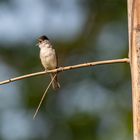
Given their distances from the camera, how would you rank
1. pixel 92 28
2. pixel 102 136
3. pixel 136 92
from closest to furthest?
pixel 136 92, pixel 102 136, pixel 92 28

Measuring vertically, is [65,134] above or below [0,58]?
below

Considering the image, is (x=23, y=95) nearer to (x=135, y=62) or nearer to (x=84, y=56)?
(x=84, y=56)

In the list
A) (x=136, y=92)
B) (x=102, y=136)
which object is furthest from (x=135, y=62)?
(x=102, y=136)

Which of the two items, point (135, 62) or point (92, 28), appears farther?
point (92, 28)

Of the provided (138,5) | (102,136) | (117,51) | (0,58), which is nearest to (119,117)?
(102,136)

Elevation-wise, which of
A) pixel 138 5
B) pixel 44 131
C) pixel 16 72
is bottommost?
pixel 44 131

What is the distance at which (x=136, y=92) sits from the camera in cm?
221

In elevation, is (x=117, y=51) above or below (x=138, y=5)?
below

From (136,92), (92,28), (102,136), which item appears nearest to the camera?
(136,92)

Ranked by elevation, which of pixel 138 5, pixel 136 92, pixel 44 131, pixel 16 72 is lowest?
pixel 44 131

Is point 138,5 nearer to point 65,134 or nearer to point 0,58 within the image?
point 65,134

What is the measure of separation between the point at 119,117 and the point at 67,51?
1148 mm

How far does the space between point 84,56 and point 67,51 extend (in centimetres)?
50

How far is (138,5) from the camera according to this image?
88.4 inches
